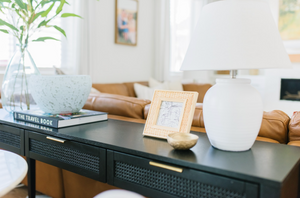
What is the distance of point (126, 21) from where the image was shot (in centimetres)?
382

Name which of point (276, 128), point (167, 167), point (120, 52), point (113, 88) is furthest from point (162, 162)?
point (120, 52)

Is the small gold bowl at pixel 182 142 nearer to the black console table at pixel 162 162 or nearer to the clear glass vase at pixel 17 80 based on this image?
the black console table at pixel 162 162

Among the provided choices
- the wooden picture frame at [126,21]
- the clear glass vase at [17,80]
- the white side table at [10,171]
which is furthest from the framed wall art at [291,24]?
the white side table at [10,171]

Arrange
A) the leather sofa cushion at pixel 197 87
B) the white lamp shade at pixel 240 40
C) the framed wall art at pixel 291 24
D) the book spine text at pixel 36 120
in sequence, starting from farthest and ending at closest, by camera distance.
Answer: the framed wall art at pixel 291 24, the leather sofa cushion at pixel 197 87, the book spine text at pixel 36 120, the white lamp shade at pixel 240 40

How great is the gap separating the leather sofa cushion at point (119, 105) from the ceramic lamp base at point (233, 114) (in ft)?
2.14

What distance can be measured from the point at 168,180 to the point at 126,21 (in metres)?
3.33

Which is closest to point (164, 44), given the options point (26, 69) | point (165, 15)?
point (165, 15)

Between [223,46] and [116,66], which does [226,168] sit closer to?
[223,46]

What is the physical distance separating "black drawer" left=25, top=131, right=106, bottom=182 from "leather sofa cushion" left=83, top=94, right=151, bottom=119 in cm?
48

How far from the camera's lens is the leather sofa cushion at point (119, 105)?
1.50 m

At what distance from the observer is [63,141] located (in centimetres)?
111

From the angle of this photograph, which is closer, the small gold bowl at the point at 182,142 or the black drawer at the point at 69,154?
the small gold bowl at the point at 182,142

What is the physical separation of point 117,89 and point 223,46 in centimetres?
263

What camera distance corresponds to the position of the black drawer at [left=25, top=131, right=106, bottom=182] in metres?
1.01
